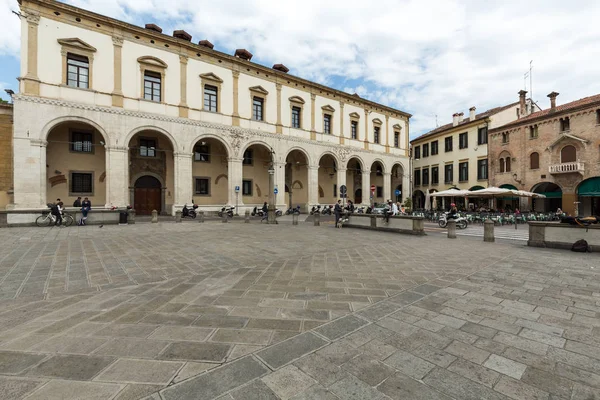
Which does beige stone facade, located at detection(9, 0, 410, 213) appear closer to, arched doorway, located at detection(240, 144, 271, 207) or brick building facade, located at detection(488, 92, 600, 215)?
arched doorway, located at detection(240, 144, 271, 207)

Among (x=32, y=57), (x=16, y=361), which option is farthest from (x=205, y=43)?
(x=16, y=361)

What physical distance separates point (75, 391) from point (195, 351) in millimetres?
830

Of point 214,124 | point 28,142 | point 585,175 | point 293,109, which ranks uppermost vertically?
point 293,109

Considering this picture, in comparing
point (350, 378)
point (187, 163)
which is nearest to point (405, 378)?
point (350, 378)

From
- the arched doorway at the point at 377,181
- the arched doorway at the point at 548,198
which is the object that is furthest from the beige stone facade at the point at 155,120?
the arched doorway at the point at 548,198

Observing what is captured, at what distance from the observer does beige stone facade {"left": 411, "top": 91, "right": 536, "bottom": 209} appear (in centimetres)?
2667

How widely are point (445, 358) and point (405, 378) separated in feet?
1.79

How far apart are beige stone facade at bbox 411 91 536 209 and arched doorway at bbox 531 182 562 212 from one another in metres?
4.39

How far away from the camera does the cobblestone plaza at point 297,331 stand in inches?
77.1

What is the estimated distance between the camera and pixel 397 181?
35.5 metres

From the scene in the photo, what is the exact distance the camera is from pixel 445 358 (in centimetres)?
232

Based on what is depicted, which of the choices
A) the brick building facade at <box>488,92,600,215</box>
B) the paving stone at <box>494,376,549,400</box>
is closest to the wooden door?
the paving stone at <box>494,376,549,400</box>

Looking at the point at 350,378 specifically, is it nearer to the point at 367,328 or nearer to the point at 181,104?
the point at 367,328

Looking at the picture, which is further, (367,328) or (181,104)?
(181,104)
